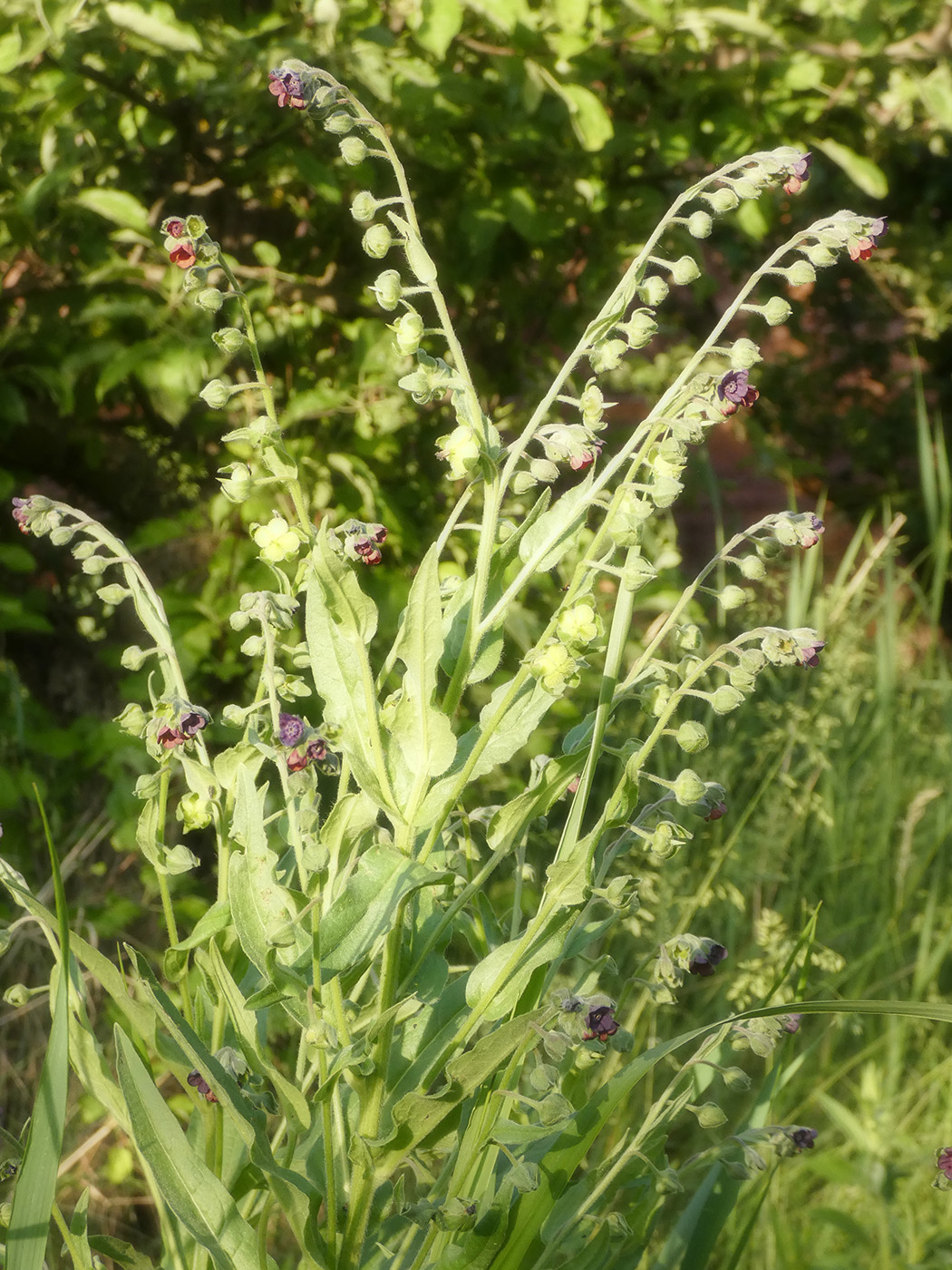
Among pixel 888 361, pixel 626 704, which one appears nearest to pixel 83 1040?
pixel 626 704

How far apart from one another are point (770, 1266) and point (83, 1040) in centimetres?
90

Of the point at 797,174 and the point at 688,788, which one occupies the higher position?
the point at 797,174

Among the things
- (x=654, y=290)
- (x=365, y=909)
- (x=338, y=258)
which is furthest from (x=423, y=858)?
(x=338, y=258)

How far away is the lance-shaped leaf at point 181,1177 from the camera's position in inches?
28.7

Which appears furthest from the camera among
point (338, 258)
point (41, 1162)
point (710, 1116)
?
point (338, 258)

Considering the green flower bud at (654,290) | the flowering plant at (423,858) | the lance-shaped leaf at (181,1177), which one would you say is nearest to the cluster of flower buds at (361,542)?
the flowering plant at (423,858)

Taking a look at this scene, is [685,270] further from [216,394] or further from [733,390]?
[216,394]

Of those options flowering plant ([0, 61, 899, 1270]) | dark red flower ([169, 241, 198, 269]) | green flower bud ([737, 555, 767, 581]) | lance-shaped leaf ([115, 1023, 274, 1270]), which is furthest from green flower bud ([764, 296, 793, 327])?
lance-shaped leaf ([115, 1023, 274, 1270])

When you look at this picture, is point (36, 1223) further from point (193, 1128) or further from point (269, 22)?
point (269, 22)

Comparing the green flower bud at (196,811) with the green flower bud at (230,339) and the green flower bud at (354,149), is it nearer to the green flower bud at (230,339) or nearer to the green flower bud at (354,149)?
the green flower bud at (230,339)

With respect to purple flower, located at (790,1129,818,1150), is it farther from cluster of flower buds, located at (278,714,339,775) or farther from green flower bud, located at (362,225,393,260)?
green flower bud, located at (362,225,393,260)

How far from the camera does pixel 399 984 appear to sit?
29.5 inches

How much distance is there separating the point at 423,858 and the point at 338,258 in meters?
1.47

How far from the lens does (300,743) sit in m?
0.77
